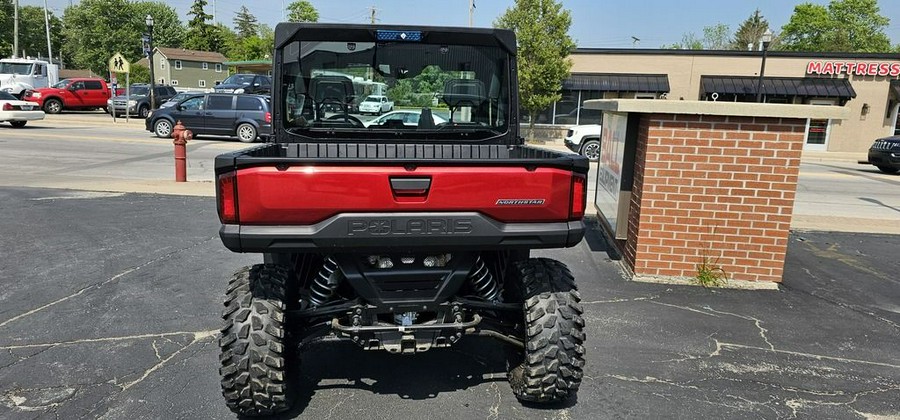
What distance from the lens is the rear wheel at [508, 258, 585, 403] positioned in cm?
339

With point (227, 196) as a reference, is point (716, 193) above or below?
below

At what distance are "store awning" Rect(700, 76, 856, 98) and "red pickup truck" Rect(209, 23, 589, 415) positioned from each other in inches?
1074

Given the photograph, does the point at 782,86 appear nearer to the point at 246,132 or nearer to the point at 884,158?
the point at 884,158

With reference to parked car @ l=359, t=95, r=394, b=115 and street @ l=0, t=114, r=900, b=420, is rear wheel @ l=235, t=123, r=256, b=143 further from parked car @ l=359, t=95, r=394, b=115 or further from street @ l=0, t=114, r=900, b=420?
parked car @ l=359, t=95, r=394, b=115

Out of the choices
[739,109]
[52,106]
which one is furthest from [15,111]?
[739,109]

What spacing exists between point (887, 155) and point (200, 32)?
270 feet

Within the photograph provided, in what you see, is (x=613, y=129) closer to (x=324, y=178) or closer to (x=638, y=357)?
(x=638, y=357)

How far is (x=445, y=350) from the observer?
4508 millimetres

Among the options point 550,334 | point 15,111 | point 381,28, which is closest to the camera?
point 550,334

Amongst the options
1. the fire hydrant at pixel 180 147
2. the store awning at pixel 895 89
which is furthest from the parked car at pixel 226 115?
the store awning at pixel 895 89

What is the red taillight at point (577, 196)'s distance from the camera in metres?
3.27

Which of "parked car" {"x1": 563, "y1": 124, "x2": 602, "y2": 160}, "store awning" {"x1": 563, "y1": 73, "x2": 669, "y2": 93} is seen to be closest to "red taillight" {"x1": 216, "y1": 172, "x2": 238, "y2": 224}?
"parked car" {"x1": 563, "y1": 124, "x2": 602, "y2": 160}

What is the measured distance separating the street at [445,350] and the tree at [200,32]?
82101mm

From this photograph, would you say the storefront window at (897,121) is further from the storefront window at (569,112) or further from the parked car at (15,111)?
the parked car at (15,111)
